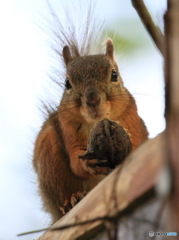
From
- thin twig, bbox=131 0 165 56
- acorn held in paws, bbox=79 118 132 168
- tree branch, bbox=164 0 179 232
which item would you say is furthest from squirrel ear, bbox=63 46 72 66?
tree branch, bbox=164 0 179 232

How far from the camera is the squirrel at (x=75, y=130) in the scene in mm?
2461

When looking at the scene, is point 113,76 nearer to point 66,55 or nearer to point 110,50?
point 110,50

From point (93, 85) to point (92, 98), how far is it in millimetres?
244

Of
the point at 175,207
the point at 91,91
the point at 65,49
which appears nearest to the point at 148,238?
the point at 175,207

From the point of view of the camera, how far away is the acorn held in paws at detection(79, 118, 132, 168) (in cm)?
148

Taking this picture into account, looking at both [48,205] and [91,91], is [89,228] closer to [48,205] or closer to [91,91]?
[91,91]

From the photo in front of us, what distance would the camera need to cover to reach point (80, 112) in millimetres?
2461

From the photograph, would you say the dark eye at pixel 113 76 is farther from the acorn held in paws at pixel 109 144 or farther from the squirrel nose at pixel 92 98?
the acorn held in paws at pixel 109 144

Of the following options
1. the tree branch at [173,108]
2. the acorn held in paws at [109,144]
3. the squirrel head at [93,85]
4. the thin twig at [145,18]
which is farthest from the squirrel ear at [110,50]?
the tree branch at [173,108]

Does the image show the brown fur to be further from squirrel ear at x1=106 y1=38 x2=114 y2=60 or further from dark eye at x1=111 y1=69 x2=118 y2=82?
squirrel ear at x1=106 y1=38 x2=114 y2=60

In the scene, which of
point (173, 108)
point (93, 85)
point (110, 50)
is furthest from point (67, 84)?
point (173, 108)

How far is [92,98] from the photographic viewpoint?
2275 mm

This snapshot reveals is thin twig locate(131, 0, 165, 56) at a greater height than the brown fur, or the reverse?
thin twig locate(131, 0, 165, 56)

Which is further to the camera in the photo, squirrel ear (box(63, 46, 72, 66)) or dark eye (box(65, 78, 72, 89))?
squirrel ear (box(63, 46, 72, 66))
